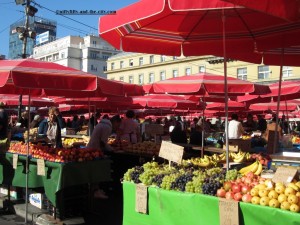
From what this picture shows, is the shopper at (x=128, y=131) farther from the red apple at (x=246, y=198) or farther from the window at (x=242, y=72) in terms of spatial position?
the window at (x=242, y=72)

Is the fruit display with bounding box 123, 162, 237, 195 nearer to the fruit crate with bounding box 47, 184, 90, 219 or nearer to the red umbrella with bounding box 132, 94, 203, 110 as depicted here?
the fruit crate with bounding box 47, 184, 90, 219

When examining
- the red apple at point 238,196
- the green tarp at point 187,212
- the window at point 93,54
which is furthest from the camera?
the window at point 93,54

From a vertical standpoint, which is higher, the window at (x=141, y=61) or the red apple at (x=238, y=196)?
the window at (x=141, y=61)

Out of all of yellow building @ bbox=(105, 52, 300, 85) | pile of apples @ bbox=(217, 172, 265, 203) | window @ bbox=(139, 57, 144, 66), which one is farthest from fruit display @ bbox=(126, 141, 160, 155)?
window @ bbox=(139, 57, 144, 66)

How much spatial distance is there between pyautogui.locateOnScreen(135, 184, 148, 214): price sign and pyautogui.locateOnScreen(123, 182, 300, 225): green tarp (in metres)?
0.05

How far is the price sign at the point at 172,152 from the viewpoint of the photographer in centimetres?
462

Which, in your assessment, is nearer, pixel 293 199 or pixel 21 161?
pixel 293 199

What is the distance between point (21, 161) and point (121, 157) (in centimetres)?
249

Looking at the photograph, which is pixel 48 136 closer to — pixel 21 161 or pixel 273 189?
pixel 21 161

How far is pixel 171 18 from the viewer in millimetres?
4875

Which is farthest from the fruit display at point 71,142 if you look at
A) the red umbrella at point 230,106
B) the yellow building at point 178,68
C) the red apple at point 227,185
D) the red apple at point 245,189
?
the yellow building at point 178,68

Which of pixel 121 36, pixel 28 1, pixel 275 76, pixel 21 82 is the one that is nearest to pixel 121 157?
pixel 21 82

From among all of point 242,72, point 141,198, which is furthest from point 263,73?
point 141,198

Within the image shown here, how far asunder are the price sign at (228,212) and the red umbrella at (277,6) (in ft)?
5.37
